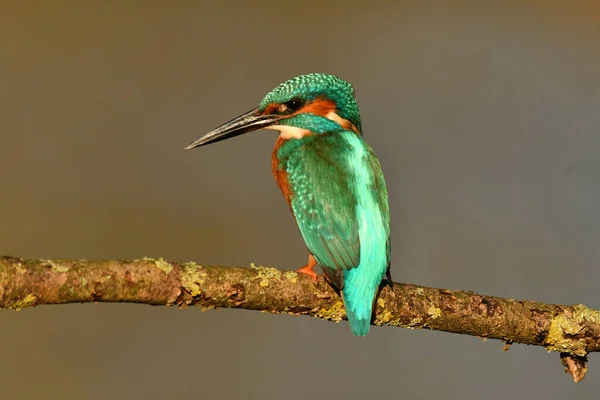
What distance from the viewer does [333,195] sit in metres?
2.14

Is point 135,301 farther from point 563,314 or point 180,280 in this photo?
point 563,314

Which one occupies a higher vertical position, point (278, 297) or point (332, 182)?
point (332, 182)

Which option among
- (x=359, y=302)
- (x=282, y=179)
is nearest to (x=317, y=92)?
(x=282, y=179)

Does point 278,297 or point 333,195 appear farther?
point 333,195

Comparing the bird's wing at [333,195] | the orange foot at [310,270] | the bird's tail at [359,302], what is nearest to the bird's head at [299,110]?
the bird's wing at [333,195]

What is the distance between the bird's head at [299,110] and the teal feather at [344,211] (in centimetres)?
8

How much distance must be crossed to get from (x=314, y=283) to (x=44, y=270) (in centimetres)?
68

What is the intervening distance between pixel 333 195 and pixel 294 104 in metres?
0.40

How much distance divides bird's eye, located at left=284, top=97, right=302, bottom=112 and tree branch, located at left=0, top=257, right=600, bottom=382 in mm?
644

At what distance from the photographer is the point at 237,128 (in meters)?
2.41

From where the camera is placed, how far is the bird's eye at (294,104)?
240 centimetres

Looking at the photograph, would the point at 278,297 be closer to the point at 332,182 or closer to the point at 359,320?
the point at 359,320

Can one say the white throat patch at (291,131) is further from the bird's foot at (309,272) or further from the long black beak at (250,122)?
the bird's foot at (309,272)

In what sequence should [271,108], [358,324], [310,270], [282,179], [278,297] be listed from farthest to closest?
1. [271,108]
2. [282,179]
3. [310,270]
4. [358,324]
5. [278,297]
